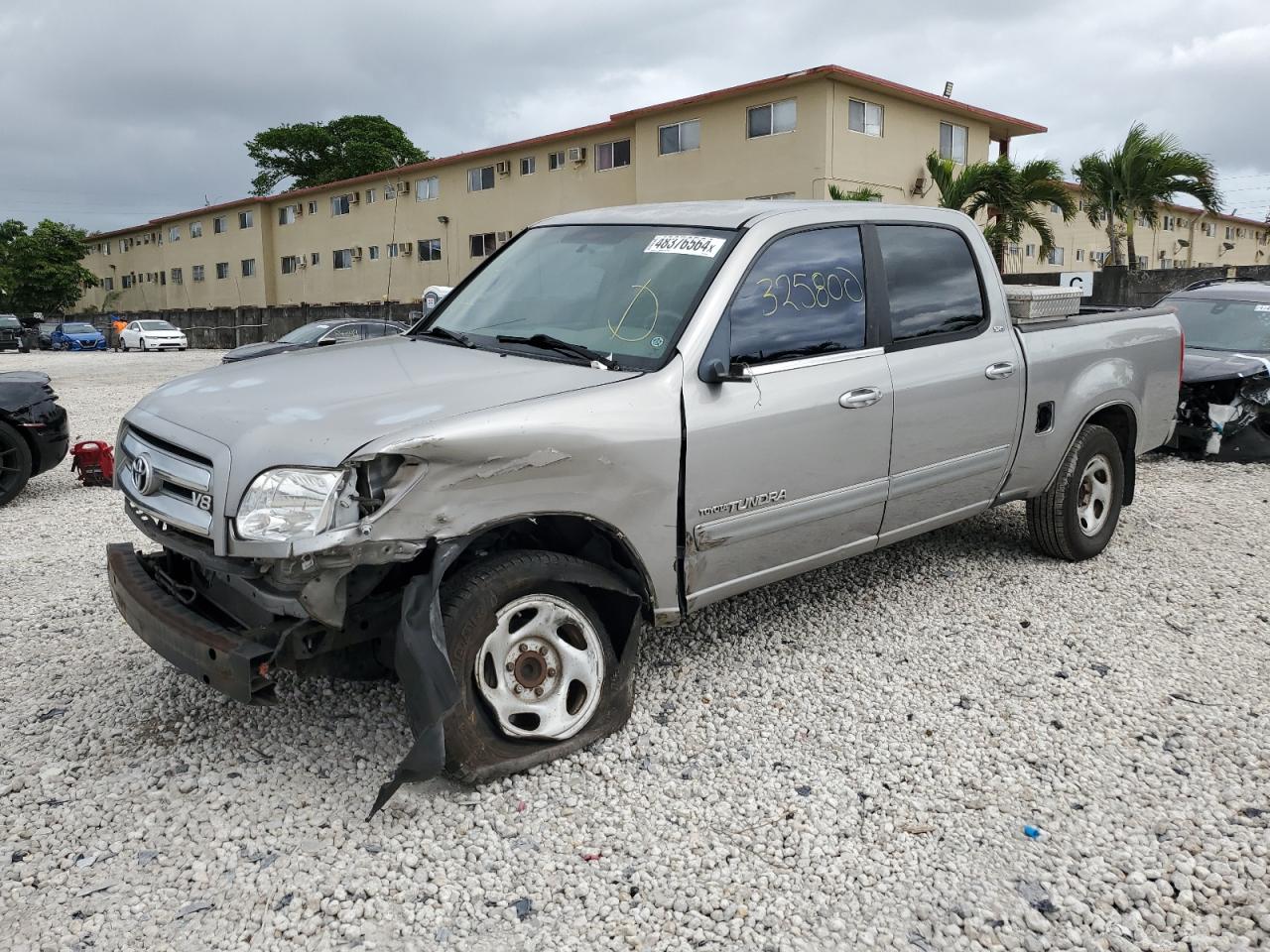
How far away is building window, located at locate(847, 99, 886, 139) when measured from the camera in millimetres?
26584

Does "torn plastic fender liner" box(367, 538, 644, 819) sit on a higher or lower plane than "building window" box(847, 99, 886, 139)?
lower

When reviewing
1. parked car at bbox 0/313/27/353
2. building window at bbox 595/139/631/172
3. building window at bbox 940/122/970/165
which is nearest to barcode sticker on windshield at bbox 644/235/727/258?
building window at bbox 940/122/970/165

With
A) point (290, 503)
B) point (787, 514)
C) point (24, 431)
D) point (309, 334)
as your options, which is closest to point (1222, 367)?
point (787, 514)

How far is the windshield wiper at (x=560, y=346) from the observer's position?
356 cm

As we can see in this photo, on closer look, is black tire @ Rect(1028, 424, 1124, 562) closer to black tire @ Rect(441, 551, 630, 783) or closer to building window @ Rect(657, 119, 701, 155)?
black tire @ Rect(441, 551, 630, 783)

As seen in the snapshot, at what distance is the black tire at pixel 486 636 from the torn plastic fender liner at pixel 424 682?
8 centimetres

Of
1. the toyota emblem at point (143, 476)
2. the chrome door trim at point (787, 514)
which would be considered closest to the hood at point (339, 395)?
the toyota emblem at point (143, 476)

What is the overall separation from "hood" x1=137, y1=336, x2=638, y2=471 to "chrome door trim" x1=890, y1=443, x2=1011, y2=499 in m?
1.53

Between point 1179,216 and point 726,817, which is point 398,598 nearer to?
point 726,817

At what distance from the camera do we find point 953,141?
97.3 ft

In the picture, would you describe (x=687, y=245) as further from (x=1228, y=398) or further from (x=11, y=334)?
(x=11, y=334)

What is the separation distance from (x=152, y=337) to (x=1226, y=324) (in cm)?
3703

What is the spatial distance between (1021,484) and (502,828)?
3.39 meters

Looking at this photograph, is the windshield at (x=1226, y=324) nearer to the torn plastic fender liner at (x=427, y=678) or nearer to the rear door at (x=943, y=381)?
the rear door at (x=943, y=381)
